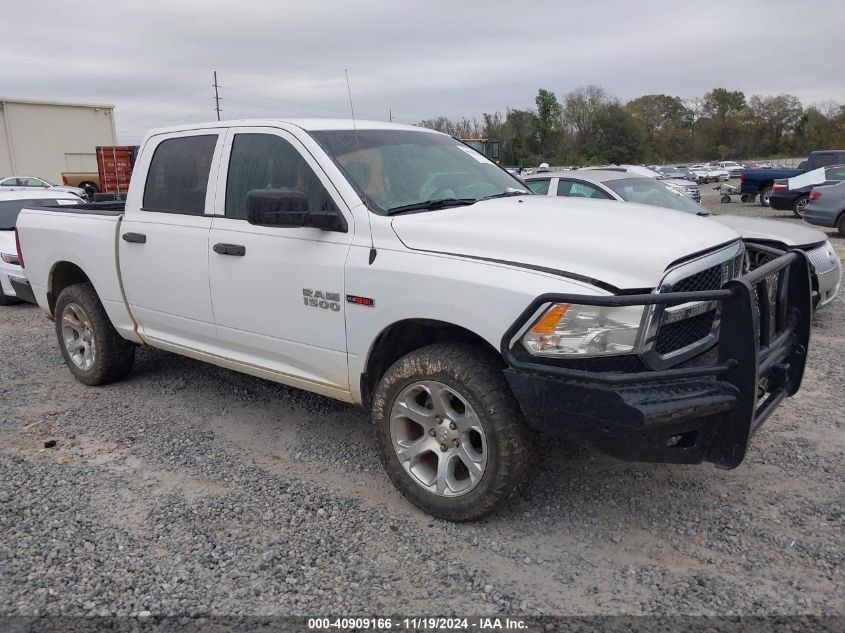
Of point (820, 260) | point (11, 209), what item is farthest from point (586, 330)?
point (11, 209)

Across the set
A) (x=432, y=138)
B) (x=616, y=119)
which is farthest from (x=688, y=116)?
(x=432, y=138)

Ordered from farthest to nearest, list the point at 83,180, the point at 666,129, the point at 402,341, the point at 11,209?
the point at 666,129 → the point at 83,180 → the point at 11,209 → the point at 402,341

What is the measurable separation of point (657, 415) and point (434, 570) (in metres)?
1.18

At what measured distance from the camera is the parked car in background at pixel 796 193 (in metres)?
Answer: 19.0

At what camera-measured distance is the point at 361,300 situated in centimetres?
357

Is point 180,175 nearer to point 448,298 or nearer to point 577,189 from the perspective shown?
point 448,298

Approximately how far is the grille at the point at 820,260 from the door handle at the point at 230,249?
224 inches

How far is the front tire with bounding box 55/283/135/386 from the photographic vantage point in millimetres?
5461

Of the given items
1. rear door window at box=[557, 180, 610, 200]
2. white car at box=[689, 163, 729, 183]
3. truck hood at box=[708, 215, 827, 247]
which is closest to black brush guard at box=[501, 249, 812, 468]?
truck hood at box=[708, 215, 827, 247]

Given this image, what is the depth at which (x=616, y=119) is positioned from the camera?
263ft

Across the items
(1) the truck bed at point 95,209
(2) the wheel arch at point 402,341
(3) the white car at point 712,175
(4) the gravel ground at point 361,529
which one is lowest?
(4) the gravel ground at point 361,529

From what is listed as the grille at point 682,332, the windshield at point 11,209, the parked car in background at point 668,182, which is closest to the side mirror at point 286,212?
the grille at point 682,332

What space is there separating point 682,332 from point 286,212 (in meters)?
2.02

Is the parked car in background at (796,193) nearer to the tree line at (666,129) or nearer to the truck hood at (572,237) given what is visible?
the truck hood at (572,237)
